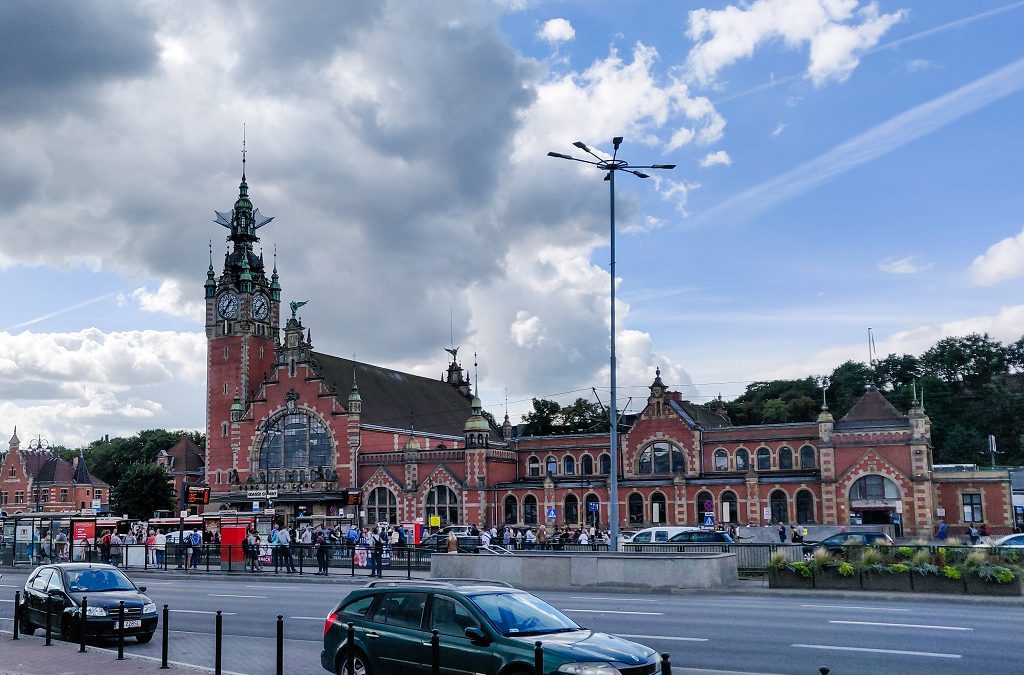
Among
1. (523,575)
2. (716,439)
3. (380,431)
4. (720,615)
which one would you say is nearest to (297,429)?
(380,431)

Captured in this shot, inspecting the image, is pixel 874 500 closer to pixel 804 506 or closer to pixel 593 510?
pixel 804 506

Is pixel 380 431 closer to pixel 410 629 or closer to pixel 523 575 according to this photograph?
pixel 523 575

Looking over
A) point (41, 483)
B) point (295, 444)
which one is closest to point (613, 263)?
point (295, 444)

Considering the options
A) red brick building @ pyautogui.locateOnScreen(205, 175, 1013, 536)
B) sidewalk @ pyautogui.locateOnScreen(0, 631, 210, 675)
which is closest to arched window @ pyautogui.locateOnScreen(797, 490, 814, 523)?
red brick building @ pyautogui.locateOnScreen(205, 175, 1013, 536)

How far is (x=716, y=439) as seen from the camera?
64375 mm

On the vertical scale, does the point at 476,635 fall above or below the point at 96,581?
above

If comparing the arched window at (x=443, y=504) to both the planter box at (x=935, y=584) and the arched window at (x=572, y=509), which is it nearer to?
the arched window at (x=572, y=509)

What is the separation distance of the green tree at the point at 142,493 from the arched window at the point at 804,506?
209ft

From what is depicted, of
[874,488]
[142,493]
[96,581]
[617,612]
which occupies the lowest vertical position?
[617,612]

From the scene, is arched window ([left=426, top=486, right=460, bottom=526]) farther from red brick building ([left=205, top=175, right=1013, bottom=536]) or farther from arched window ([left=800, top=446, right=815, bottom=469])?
arched window ([left=800, top=446, right=815, bottom=469])

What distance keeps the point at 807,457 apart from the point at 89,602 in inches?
2004

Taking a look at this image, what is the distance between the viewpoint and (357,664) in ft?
41.4

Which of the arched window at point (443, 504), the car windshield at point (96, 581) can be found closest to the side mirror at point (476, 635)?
the car windshield at point (96, 581)

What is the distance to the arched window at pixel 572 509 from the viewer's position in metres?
65.9
